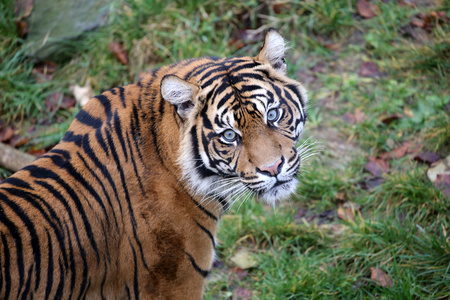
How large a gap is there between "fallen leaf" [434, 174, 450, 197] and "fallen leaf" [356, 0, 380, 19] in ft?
8.56

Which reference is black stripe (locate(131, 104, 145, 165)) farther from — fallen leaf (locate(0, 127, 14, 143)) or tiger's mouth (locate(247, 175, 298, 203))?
fallen leaf (locate(0, 127, 14, 143))

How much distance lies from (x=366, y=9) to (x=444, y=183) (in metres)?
2.80

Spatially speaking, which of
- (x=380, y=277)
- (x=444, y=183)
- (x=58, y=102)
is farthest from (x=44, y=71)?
(x=444, y=183)

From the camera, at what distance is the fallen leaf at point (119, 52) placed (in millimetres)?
5984

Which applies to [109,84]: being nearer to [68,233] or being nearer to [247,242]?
[247,242]

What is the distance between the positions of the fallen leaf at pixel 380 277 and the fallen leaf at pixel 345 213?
0.62 metres

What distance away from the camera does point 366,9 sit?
5.87m

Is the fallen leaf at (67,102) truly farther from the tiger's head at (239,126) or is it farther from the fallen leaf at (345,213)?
the fallen leaf at (345,213)

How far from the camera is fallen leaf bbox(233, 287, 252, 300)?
12.8 ft

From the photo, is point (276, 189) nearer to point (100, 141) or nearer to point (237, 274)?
point (100, 141)

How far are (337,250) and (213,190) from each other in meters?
1.54

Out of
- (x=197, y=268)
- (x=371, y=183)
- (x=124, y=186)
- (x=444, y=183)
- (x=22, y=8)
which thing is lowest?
(x=371, y=183)

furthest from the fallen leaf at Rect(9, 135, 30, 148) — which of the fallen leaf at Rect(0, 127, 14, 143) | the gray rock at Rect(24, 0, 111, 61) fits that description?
the gray rock at Rect(24, 0, 111, 61)

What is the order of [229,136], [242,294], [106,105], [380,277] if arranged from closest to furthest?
[229,136]
[106,105]
[380,277]
[242,294]
